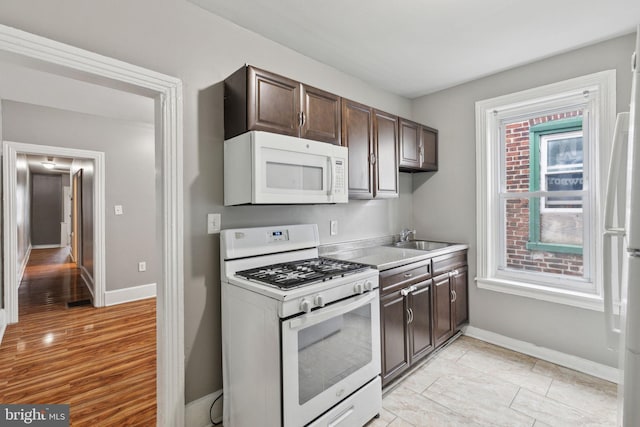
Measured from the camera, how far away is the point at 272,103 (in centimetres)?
188

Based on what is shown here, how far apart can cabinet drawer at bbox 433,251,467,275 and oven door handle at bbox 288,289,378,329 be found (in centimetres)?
95

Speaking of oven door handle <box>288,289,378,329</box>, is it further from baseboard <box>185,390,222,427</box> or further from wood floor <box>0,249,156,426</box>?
wood floor <box>0,249,156,426</box>

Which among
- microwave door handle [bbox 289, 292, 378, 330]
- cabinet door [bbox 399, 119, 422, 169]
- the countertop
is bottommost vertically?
microwave door handle [bbox 289, 292, 378, 330]

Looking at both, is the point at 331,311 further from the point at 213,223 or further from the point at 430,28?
the point at 430,28

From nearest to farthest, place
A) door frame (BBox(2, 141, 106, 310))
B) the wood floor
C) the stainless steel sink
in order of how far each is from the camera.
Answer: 1. the wood floor
2. the stainless steel sink
3. door frame (BBox(2, 141, 106, 310))

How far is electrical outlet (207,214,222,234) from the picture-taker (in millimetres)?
1921

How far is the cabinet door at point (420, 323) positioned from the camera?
2367 mm

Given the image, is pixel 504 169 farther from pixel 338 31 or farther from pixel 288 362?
pixel 288 362

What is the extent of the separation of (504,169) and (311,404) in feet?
8.95

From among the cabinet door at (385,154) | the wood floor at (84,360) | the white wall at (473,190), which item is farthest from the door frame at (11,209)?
the white wall at (473,190)

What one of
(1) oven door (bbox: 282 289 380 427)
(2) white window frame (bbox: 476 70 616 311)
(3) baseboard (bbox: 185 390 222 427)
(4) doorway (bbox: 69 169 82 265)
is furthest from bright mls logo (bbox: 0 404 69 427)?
(4) doorway (bbox: 69 169 82 265)

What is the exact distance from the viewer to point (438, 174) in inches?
131

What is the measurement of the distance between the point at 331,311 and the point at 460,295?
6.19ft

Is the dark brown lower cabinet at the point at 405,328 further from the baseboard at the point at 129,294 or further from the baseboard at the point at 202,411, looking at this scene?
the baseboard at the point at 129,294
